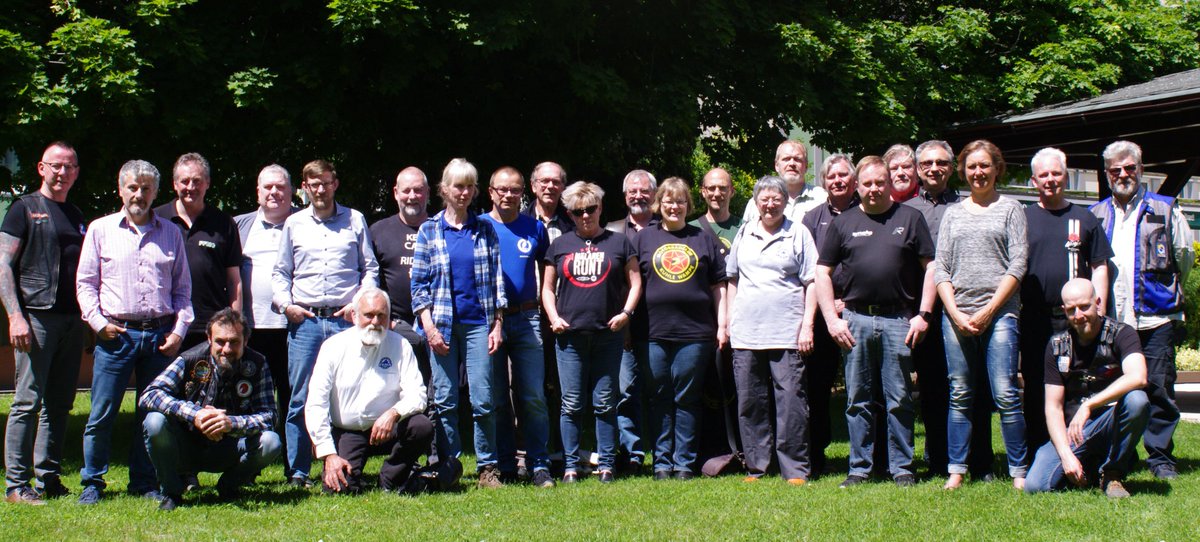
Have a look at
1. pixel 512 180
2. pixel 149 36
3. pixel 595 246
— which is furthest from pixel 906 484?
pixel 149 36

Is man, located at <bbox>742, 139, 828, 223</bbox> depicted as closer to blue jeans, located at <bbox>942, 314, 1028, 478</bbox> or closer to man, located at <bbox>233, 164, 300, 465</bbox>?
blue jeans, located at <bbox>942, 314, 1028, 478</bbox>

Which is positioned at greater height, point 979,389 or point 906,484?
point 979,389

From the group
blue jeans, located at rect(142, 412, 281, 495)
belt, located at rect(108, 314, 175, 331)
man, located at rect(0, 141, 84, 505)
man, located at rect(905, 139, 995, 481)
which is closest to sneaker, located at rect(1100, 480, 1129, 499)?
man, located at rect(905, 139, 995, 481)

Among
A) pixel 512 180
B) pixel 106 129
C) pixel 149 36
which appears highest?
pixel 149 36

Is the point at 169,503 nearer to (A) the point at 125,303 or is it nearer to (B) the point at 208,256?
(A) the point at 125,303

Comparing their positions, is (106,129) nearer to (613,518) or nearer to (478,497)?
(478,497)

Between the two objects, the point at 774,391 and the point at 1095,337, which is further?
the point at 774,391

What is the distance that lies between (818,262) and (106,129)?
22.0 feet

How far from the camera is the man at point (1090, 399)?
572 cm

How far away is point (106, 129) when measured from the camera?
9.64m

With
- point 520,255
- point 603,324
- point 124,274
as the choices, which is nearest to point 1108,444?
point 603,324

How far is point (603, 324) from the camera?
6.75m

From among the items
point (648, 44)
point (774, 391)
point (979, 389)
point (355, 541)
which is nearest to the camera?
point (355, 541)

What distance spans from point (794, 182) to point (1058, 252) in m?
1.84
